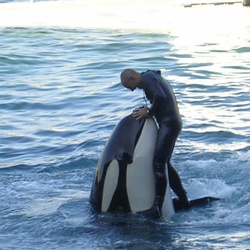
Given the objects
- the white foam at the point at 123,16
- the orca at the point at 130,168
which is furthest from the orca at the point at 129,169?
the white foam at the point at 123,16

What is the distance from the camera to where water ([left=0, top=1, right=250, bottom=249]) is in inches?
332

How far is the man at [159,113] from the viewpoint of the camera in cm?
833

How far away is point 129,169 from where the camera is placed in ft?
27.7

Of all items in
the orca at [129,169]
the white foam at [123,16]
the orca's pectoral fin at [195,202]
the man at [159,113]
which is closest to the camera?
the man at [159,113]

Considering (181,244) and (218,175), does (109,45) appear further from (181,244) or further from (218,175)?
(181,244)

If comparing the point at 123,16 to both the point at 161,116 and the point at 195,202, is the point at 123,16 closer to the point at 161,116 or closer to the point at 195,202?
the point at 195,202

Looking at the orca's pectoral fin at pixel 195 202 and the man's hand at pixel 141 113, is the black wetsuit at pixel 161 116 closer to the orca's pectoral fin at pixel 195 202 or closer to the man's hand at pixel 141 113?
the man's hand at pixel 141 113

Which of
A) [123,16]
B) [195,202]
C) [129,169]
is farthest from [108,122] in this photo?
[123,16]

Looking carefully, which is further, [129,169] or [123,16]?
[123,16]

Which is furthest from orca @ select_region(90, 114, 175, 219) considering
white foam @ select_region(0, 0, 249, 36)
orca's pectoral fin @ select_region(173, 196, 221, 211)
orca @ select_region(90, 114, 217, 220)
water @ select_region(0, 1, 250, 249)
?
white foam @ select_region(0, 0, 249, 36)

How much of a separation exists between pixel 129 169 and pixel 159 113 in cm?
60

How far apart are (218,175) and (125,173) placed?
198cm

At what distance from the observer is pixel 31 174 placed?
10.6m

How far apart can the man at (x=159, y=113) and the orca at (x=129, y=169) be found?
66 mm
